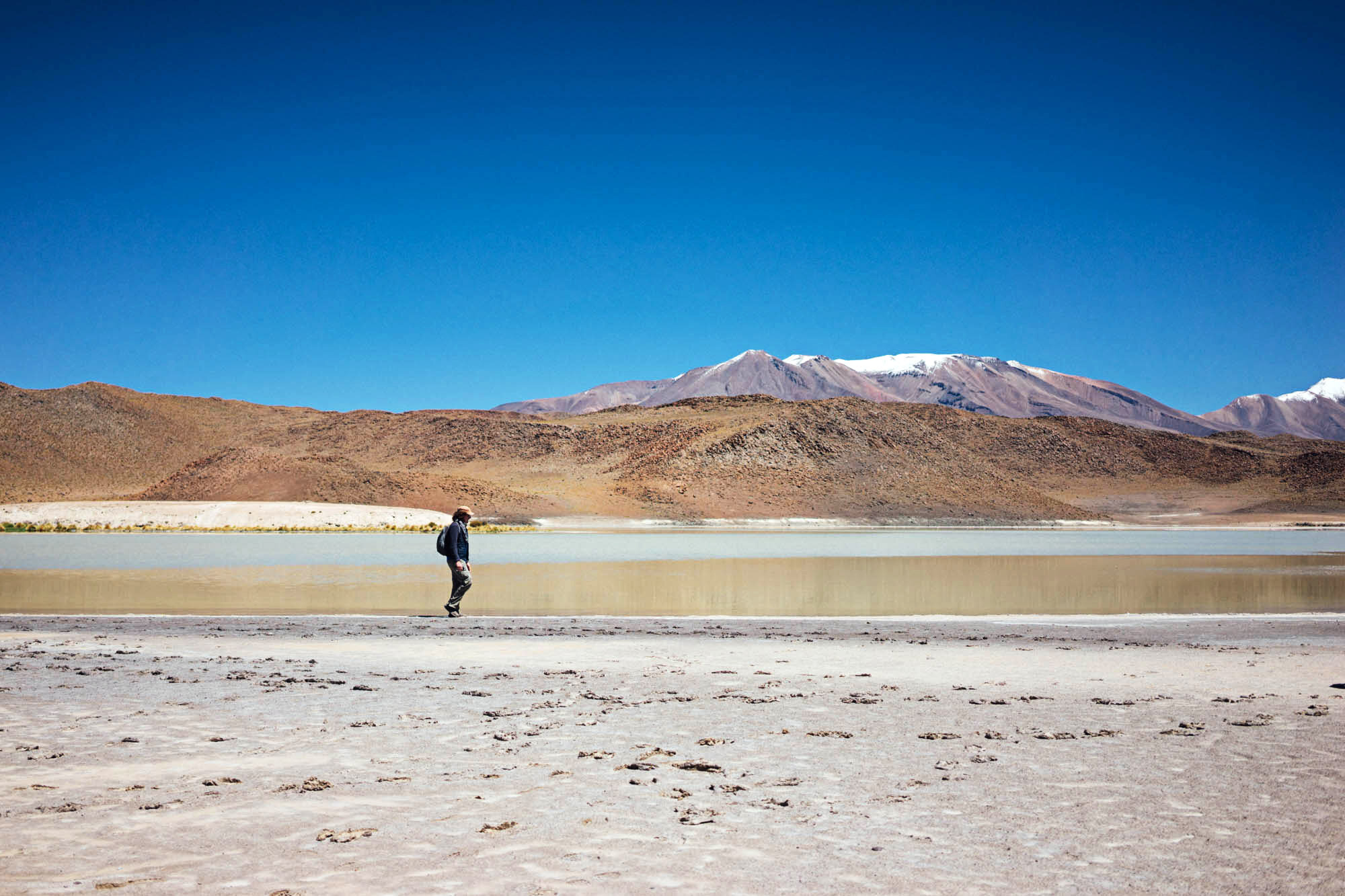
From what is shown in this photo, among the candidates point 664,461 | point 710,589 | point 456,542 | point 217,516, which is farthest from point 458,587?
point 664,461

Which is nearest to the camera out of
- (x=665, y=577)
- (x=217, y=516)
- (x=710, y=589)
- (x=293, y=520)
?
(x=710, y=589)

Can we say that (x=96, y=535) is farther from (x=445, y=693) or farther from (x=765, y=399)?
(x=765, y=399)

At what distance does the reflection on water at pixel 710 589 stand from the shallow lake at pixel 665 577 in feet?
0.26

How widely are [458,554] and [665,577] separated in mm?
10648

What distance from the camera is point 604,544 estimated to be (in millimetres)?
44375

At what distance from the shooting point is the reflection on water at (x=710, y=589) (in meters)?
18.5

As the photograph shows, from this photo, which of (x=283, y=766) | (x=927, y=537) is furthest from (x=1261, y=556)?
(x=283, y=766)

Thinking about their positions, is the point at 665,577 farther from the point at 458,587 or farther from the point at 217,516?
the point at 217,516

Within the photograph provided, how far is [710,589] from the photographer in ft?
76.5

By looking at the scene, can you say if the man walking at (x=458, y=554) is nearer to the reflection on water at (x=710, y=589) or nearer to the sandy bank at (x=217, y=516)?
the reflection on water at (x=710, y=589)

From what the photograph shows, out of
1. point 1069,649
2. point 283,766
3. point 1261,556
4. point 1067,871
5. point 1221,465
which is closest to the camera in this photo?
point 1067,871

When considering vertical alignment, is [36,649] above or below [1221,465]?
below

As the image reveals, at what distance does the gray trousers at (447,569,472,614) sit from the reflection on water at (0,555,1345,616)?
1.28 m

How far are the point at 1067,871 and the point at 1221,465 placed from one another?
4816 inches
